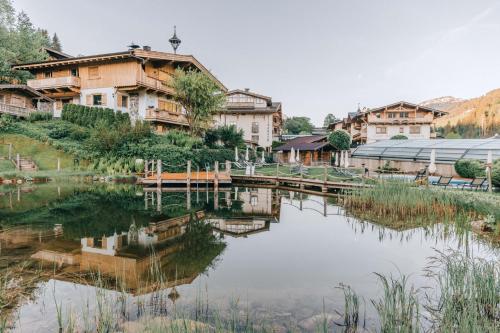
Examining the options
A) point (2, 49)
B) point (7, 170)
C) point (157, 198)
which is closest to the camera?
point (157, 198)

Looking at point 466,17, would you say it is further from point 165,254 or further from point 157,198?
point 165,254

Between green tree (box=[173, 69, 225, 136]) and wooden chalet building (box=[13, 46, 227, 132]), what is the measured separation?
2506 millimetres

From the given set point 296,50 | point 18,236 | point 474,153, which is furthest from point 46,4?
point 474,153

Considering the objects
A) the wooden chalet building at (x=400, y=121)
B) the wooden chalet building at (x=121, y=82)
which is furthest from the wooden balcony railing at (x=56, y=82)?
the wooden chalet building at (x=400, y=121)

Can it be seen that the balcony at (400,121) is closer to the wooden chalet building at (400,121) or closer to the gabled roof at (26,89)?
the wooden chalet building at (400,121)

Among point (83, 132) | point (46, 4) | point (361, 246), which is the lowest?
point (361, 246)

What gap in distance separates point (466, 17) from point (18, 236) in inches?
1083

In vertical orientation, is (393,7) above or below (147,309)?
above

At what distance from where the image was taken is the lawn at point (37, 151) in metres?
22.1

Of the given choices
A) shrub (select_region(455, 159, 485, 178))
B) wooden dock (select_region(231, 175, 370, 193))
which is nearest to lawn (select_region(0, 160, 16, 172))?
wooden dock (select_region(231, 175, 370, 193))

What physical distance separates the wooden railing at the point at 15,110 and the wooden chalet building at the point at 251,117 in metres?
19.8

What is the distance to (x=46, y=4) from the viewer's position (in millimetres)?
27312

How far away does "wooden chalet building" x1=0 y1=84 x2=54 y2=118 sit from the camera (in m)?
25.6

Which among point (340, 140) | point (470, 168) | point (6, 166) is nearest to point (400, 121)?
point (340, 140)
